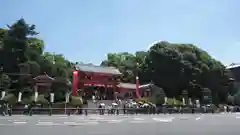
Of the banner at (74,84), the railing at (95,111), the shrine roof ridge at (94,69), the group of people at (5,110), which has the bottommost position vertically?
the railing at (95,111)

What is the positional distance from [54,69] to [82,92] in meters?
6.53

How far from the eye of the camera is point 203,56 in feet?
192

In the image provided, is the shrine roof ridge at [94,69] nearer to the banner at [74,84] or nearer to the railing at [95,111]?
the banner at [74,84]

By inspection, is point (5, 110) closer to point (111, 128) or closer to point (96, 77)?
point (111, 128)

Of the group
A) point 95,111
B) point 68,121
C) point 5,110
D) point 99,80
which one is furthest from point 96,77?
point 68,121

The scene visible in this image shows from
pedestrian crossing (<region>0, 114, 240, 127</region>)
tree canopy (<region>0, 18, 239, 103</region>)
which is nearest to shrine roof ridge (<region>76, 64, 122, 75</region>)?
tree canopy (<region>0, 18, 239, 103</region>)

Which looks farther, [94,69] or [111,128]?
[94,69]

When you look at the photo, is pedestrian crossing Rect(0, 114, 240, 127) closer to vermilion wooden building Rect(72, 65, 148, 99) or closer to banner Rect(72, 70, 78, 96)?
banner Rect(72, 70, 78, 96)

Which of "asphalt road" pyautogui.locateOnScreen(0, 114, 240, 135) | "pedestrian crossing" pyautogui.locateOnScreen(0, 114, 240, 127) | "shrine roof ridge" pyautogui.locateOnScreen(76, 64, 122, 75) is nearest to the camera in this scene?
"asphalt road" pyautogui.locateOnScreen(0, 114, 240, 135)

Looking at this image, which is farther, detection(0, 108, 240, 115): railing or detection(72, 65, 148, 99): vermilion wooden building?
detection(72, 65, 148, 99): vermilion wooden building

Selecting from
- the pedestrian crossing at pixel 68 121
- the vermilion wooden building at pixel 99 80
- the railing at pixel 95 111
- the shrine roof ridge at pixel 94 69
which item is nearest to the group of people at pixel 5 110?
the railing at pixel 95 111

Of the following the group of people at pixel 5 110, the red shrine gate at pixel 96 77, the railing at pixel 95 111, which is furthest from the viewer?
the red shrine gate at pixel 96 77

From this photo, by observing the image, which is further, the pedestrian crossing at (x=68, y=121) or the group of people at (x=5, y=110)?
the group of people at (x=5, y=110)

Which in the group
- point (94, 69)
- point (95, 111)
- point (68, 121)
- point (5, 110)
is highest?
point (94, 69)
